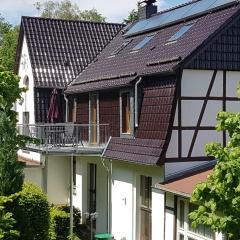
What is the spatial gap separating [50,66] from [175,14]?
754 cm

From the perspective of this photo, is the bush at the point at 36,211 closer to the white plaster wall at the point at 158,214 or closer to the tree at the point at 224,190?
the white plaster wall at the point at 158,214

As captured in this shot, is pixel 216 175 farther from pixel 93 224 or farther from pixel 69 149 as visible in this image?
pixel 93 224

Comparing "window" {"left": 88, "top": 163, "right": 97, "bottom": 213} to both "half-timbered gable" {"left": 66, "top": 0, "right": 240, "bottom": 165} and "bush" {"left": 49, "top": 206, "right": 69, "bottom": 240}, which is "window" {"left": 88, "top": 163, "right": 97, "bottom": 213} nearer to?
"bush" {"left": 49, "top": 206, "right": 69, "bottom": 240}

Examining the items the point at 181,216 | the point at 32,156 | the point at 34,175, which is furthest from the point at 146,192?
the point at 32,156

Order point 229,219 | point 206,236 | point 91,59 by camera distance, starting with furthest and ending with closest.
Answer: point 91,59 → point 206,236 → point 229,219

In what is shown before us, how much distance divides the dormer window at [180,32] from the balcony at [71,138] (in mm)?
4193

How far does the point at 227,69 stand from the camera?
17.6 meters

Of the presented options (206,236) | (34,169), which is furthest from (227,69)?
Result: (34,169)

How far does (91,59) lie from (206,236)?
14593 mm

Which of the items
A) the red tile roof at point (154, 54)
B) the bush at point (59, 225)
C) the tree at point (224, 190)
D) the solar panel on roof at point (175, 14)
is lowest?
the bush at point (59, 225)

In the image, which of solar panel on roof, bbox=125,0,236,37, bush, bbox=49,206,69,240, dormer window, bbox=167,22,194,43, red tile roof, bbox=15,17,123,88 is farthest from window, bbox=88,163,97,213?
dormer window, bbox=167,22,194,43

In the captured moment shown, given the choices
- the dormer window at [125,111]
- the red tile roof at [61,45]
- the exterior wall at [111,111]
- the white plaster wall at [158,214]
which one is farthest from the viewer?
the red tile roof at [61,45]

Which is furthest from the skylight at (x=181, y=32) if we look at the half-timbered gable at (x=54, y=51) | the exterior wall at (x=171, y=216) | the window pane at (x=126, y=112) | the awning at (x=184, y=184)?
the half-timbered gable at (x=54, y=51)

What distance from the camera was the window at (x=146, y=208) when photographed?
18.5 metres
